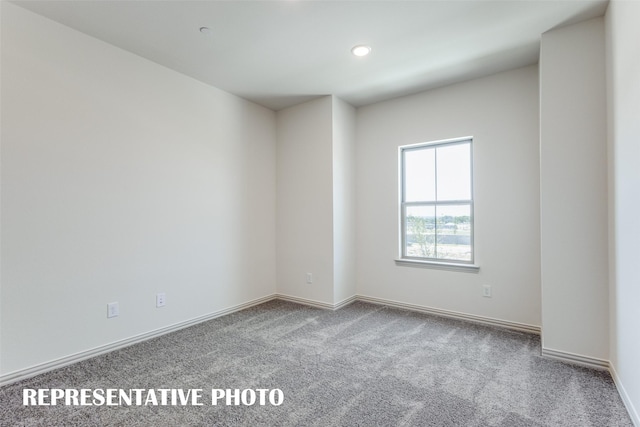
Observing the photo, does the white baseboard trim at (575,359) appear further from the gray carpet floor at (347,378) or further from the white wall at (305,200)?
the white wall at (305,200)

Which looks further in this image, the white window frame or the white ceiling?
the white window frame

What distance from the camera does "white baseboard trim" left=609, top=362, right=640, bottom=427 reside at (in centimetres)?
169

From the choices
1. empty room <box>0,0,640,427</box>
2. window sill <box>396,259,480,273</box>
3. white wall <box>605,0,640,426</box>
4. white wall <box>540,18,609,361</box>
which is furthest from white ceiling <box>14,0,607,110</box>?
window sill <box>396,259,480,273</box>

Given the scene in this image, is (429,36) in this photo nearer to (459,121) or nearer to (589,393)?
(459,121)

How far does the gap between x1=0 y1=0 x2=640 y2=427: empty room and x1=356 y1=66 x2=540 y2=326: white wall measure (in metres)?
0.02

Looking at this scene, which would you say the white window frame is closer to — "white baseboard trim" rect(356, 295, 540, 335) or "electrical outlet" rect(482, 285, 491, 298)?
"electrical outlet" rect(482, 285, 491, 298)

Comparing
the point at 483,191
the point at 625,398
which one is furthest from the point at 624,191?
the point at 483,191

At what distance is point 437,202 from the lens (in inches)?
147

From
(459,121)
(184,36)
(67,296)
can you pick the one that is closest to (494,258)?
(459,121)

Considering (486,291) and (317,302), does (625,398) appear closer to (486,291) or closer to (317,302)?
(486,291)

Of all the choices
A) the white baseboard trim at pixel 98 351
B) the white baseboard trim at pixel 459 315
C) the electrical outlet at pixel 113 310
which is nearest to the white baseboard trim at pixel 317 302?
the white baseboard trim at pixel 459 315

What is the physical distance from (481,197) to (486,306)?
1.14 meters

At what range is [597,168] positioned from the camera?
2.31m

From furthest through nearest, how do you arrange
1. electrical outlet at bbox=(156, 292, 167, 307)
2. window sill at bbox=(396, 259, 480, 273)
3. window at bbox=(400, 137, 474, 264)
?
1. window at bbox=(400, 137, 474, 264)
2. window sill at bbox=(396, 259, 480, 273)
3. electrical outlet at bbox=(156, 292, 167, 307)
